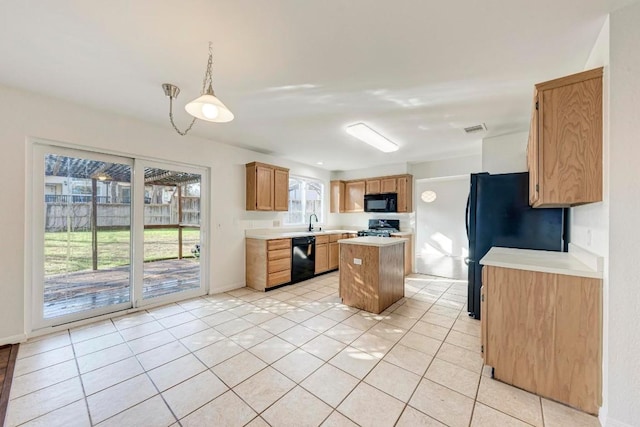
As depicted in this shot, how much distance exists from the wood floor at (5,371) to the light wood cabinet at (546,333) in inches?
132

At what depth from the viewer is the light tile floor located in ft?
5.12

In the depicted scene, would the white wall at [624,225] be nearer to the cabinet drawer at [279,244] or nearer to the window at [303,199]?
the cabinet drawer at [279,244]

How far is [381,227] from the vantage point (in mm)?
5770

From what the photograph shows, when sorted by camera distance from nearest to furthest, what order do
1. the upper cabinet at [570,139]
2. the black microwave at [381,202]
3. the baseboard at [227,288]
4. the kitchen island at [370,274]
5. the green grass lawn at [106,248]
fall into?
the upper cabinet at [570,139]
the green grass lawn at [106,248]
the kitchen island at [370,274]
the baseboard at [227,288]
the black microwave at [381,202]

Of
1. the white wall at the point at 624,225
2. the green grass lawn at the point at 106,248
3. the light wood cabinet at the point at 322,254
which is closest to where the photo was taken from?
the white wall at the point at 624,225

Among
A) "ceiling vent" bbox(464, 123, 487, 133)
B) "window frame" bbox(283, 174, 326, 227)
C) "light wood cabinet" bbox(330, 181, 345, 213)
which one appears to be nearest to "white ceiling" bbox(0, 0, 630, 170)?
"ceiling vent" bbox(464, 123, 487, 133)

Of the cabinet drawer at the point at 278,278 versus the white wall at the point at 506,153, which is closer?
the white wall at the point at 506,153

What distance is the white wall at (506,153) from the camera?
3.57 metres

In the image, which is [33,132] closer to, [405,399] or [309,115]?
[309,115]

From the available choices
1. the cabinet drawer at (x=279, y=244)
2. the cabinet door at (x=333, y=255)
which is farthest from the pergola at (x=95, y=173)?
the cabinet door at (x=333, y=255)

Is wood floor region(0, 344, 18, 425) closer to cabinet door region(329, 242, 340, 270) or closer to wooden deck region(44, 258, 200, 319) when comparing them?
wooden deck region(44, 258, 200, 319)

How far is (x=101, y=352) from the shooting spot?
227cm

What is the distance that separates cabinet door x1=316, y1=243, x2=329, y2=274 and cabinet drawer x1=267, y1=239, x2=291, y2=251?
85cm

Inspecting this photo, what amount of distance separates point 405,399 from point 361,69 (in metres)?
2.50
